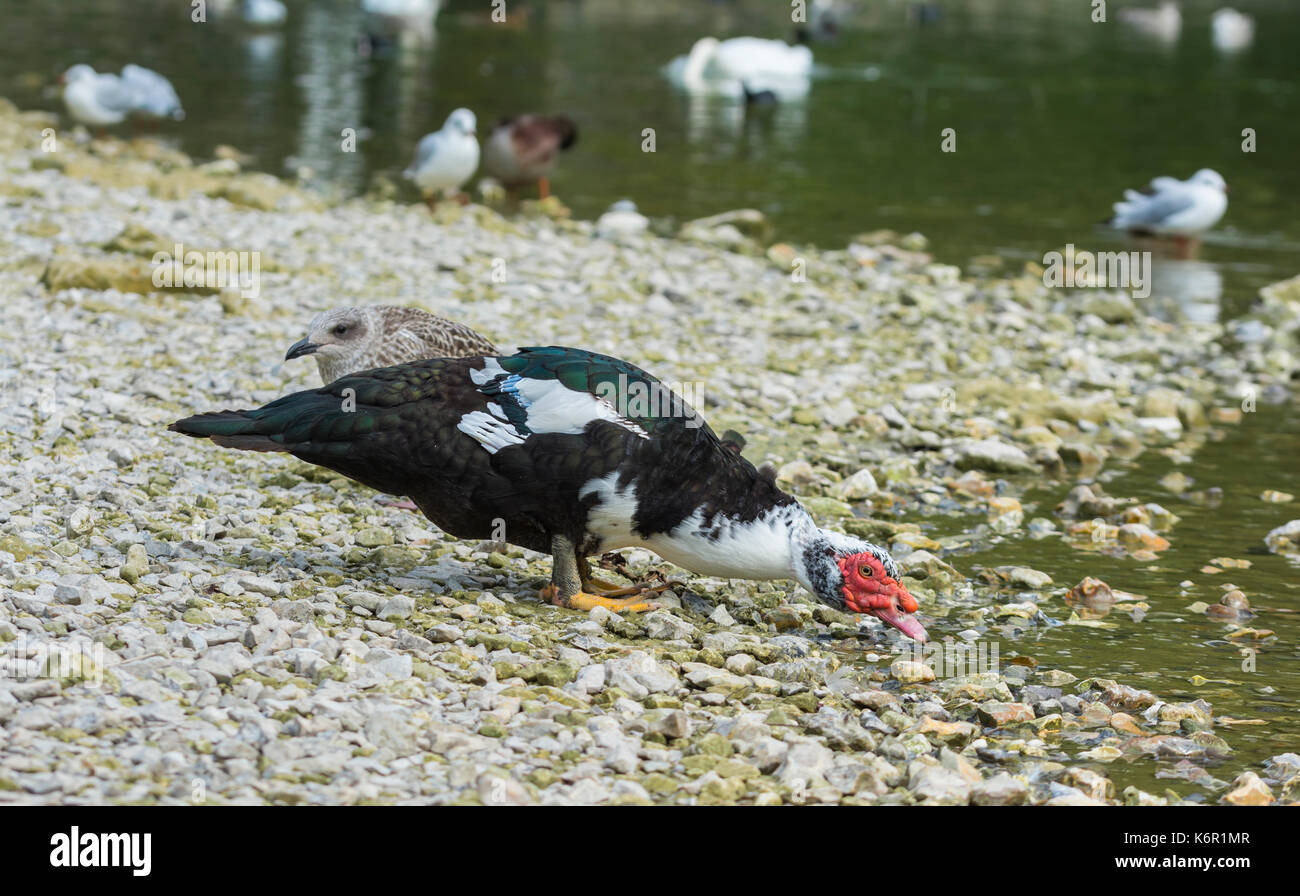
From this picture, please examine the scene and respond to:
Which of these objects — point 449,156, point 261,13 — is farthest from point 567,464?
point 261,13

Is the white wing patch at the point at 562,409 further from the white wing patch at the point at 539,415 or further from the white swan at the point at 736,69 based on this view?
the white swan at the point at 736,69

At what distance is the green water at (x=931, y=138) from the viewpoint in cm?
898

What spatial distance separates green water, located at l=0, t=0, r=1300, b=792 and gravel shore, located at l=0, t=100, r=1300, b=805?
408mm

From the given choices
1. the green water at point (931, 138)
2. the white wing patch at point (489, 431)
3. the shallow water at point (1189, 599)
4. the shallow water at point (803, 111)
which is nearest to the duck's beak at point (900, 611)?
the shallow water at point (1189, 599)

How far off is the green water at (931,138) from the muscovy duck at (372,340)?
3.24 metres

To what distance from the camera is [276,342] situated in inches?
445

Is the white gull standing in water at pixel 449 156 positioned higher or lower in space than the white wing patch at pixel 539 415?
higher

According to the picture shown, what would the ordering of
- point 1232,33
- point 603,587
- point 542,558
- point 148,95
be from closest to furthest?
point 603,587 < point 542,558 < point 148,95 < point 1232,33

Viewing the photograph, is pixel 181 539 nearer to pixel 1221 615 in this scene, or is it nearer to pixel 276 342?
pixel 276 342

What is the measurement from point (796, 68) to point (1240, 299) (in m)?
15.8

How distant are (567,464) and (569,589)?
0.70 m

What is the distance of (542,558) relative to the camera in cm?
827

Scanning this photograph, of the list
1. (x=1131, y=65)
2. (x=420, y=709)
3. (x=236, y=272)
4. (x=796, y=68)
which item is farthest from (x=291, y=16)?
(x=420, y=709)

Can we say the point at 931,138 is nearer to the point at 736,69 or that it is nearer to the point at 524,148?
the point at 736,69
